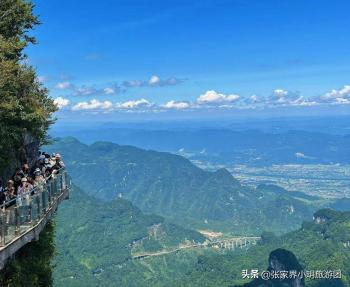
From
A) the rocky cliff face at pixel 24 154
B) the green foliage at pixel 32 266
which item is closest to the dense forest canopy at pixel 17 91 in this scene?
the rocky cliff face at pixel 24 154

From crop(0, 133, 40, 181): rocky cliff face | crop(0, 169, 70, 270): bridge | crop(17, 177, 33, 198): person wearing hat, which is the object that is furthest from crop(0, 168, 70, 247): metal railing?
crop(0, 133, 40, 181): rocky cliff face

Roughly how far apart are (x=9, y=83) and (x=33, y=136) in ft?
23.0

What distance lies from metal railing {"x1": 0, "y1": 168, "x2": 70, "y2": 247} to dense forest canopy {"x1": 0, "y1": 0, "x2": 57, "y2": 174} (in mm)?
3226

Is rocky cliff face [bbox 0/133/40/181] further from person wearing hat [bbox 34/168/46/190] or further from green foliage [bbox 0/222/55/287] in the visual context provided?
green foliage [bbox 0/222/55/287]

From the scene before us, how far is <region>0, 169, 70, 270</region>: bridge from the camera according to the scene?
1805cm

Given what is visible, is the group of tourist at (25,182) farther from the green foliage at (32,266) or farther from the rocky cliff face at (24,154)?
the green foliage at (32,266)

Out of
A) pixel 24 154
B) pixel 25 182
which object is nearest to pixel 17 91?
pixel 24 154

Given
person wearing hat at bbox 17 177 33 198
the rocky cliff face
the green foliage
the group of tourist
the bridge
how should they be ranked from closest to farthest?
1. the bridge
2. the group of tourist
3. person wearing hat at bbox 17 177 33 198
4. the green foliage
5. the rocky cliff face

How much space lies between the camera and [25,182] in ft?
70.1

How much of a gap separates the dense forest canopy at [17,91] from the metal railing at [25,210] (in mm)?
3226

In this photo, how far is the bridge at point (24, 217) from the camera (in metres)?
18.0

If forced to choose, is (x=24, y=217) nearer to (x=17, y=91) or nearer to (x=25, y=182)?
(x=25, y=182)

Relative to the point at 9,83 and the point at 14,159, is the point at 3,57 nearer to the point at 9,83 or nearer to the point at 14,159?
the point at 9,83

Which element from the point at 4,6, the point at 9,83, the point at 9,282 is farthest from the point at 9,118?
the point at 4,6
